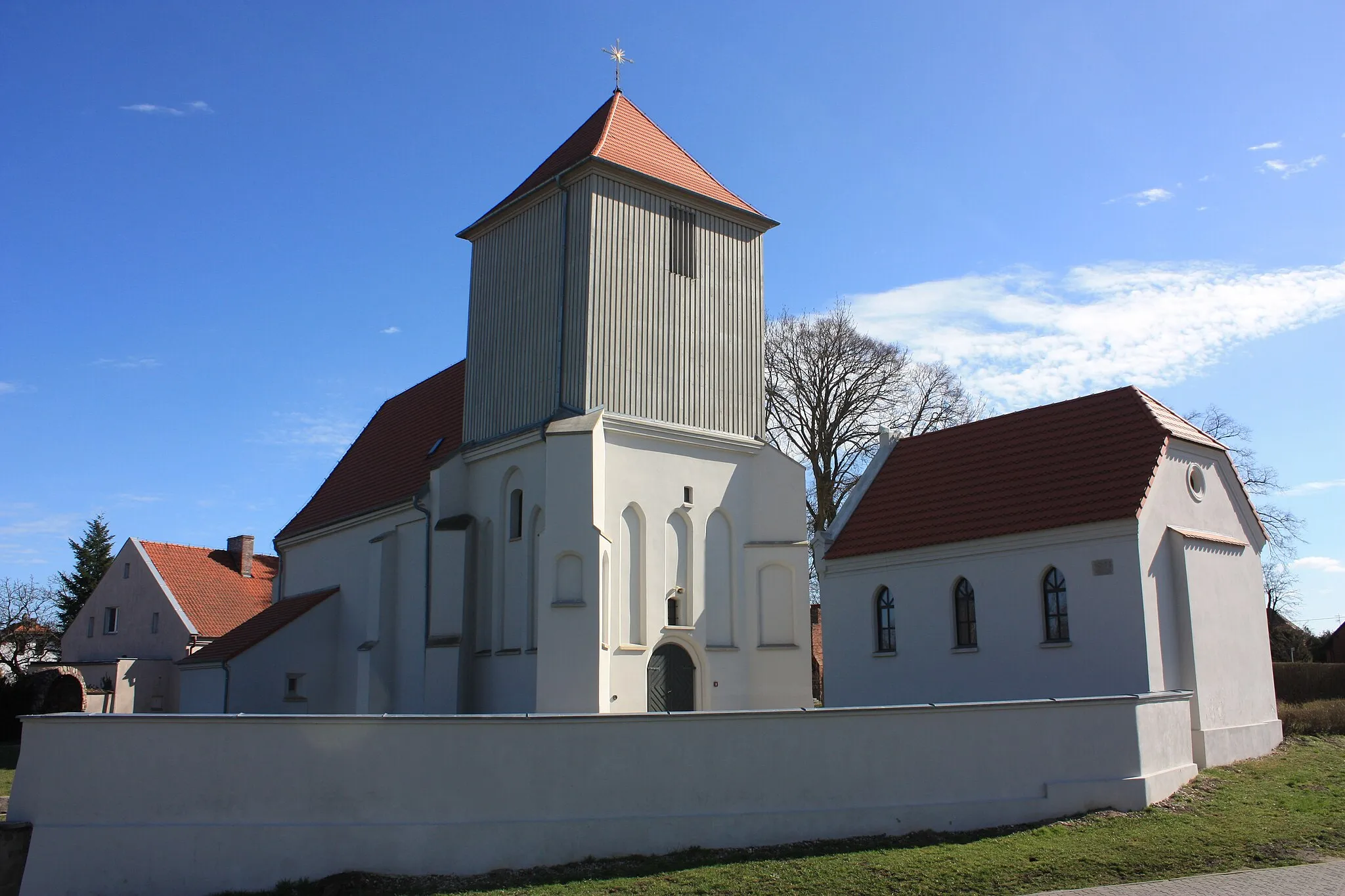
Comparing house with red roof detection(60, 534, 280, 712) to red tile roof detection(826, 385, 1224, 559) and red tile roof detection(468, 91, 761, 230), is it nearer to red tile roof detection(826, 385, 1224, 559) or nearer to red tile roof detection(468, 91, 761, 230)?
red tile roof detection(468, 91, 761, 230)

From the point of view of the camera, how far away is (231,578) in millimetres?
40875

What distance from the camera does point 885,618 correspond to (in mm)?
23609

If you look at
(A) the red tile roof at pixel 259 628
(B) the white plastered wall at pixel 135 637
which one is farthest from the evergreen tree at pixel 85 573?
(A) the red tile roof at pixel 259 628

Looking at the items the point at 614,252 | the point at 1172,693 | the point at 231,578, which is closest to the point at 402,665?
the point at 614,252

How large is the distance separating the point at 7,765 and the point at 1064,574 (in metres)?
24.0

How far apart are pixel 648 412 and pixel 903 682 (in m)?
7.67

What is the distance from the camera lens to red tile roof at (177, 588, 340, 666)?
2805cm

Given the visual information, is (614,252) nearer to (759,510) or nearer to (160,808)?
(759,510)

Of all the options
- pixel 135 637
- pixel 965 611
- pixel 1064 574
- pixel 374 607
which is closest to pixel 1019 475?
pixel 1064 574

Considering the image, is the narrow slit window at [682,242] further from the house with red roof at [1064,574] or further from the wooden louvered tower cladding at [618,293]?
the house with red roof at [1064,574]

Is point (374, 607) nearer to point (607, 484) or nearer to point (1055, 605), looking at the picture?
point (607, 484)

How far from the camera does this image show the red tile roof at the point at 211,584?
38.0m

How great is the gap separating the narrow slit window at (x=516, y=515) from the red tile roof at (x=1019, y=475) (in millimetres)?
6952

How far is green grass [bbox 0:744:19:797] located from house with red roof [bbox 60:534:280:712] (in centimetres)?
388
